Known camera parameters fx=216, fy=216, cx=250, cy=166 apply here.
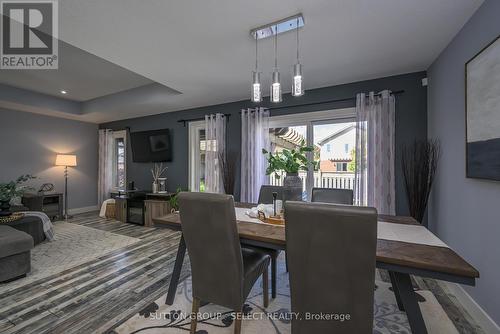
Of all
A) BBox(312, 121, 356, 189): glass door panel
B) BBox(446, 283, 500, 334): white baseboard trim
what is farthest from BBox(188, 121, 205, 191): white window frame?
BBox(446, 283, 500, 334): white baseboard trim

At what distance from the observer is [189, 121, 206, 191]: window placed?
466cm

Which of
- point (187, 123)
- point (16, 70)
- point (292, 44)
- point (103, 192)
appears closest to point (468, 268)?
point (292, 44)

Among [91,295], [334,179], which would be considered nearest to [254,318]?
[91,295]

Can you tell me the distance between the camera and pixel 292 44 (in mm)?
2154

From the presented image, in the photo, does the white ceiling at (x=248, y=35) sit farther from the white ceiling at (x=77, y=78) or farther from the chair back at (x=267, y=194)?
the chair back at (x=267, y=194)

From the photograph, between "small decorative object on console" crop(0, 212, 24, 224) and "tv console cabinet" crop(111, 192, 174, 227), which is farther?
"tv console cabinet" crop(111, 192, 174, 227)

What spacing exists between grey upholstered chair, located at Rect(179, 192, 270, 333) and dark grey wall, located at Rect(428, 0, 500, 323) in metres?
1.76

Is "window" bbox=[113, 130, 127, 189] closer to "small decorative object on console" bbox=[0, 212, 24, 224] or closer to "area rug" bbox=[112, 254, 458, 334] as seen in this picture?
"small decorative object on console" bbox=[0, 212, 24, 224]

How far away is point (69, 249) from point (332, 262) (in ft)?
12.1

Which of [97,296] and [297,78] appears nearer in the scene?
[297,78]

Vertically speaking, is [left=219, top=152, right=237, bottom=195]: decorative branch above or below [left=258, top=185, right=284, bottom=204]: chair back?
above

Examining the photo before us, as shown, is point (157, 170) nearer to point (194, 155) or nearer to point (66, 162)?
point (194, 155)

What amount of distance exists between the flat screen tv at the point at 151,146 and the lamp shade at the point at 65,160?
1.35 m

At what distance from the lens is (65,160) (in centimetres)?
500
